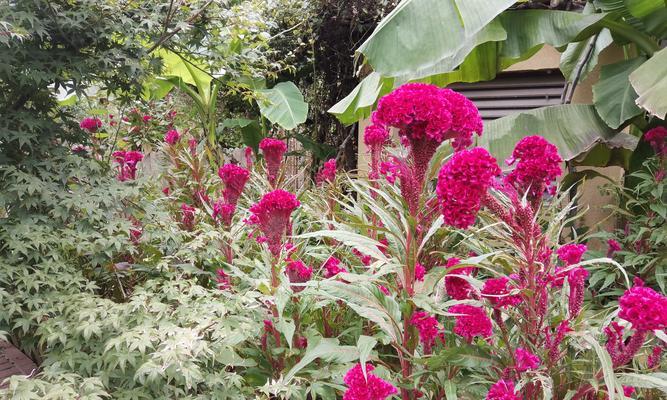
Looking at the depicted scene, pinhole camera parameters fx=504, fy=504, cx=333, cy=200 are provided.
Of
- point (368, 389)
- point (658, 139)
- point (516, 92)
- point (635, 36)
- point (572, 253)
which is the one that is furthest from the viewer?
point (516, 92)

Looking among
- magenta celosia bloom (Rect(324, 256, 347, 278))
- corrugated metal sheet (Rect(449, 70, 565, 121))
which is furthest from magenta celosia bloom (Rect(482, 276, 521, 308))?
corrugated metal sheet (Rect(449, 70, 565, 121))

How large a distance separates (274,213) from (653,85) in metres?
1.95

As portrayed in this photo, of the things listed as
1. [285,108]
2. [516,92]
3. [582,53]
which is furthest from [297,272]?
[285,108]

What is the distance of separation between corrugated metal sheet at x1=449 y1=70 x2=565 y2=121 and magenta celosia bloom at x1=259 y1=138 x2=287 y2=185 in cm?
241

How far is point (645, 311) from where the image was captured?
1154 mm

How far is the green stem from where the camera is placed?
121 inches

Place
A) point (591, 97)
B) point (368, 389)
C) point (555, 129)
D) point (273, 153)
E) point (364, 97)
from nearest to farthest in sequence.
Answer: point (368, 389), point (273, 153), point (555, 129), point (364, 97), point (591, 97)

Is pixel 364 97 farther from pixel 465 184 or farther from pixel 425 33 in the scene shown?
pixel 465 184

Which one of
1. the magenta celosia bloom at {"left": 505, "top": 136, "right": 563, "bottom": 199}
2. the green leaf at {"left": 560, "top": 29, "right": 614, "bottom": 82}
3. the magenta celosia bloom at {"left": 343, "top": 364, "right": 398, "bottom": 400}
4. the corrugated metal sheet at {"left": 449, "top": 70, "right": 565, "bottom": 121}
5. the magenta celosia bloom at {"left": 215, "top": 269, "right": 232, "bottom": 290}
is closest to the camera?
the magenta celosia bloom at {"left": 343, "top": 364, "right": 398, "bottom": 400}

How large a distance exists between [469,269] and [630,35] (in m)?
2.34

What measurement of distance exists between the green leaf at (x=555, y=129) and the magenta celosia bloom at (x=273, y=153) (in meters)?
1.24

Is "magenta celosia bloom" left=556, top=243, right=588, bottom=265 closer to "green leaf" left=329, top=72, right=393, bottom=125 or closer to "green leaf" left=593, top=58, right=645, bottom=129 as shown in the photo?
"green leaf" left=593, top=58, right=645, bottom=129

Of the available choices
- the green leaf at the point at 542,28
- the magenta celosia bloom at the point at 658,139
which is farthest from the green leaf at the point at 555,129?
the green leaf at the point at 542,28

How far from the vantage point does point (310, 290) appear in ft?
5.20
